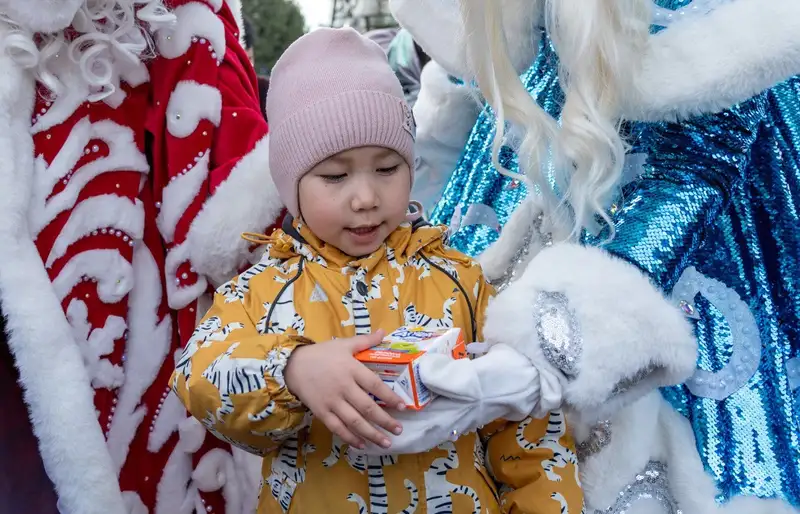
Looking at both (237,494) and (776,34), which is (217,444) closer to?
(237,494)

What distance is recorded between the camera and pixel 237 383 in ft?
3.16

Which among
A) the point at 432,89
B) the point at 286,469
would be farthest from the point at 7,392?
the point at 432,89

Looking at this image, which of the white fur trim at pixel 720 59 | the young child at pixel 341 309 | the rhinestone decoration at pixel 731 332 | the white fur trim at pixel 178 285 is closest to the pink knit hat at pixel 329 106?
the young child at pixel 341 309

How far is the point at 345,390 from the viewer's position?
3.02 feet

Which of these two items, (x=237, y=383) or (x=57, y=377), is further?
(x=57, y=377)

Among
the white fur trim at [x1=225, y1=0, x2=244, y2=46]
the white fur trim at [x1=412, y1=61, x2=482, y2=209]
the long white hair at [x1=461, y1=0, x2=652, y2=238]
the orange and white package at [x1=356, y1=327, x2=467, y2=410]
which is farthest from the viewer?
the white fur trim at [x1=412, y1=61, x2=482, y2=209]

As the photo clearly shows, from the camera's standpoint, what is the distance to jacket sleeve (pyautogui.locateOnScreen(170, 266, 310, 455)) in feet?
3.14

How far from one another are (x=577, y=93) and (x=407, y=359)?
Result: 0.49 meters

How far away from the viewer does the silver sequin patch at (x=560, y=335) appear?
99 cm

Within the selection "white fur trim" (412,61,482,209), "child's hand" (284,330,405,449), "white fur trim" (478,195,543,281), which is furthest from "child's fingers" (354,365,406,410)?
"white fur trim" (412,61,482,209)

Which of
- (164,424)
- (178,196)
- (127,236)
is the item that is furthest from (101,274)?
(164,424)

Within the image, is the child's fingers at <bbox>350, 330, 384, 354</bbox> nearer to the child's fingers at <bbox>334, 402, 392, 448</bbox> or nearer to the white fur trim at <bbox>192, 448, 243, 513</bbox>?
the child's fingers at <bbox>334, 402, 392, 448</bbox>

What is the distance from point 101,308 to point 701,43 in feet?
3.22

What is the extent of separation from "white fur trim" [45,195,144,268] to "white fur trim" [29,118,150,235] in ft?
0.07
